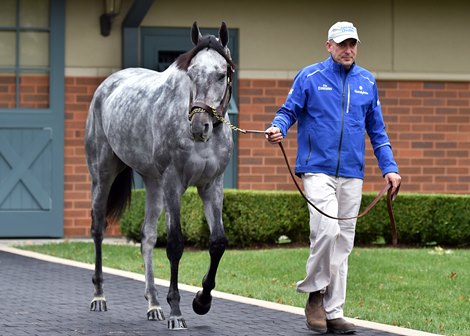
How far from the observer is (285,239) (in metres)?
14.4

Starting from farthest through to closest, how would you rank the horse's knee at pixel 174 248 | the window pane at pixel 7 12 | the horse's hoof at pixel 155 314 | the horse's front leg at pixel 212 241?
the window pane at pixel 7 12 → the horse's hoof at pixel 155 314 → the horse's knee at pixel 174 248 → the horse's front leg at pixel 212 241

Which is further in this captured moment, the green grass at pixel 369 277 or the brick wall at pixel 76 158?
the brick wall at pixel 76 158

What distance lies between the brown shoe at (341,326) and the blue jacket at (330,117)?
92cm

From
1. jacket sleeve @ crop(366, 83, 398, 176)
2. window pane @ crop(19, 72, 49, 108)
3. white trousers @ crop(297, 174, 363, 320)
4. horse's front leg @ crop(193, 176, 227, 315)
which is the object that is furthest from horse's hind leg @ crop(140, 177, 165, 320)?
window pane @ crop(19, 72, 49, 108)

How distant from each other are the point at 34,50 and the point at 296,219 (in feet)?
13.9

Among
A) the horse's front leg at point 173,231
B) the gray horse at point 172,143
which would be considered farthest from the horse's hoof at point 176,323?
the horse's front leg at point 173,231

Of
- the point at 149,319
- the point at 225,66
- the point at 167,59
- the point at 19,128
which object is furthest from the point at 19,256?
the point at 225,66

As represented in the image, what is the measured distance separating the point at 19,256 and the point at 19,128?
8.95ft

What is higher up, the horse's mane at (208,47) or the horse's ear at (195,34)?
the horse's ear at (195,34)

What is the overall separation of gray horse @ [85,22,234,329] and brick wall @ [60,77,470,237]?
6334 millimetres

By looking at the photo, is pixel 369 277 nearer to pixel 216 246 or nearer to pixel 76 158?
pixel 216 246

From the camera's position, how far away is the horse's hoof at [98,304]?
909 cm

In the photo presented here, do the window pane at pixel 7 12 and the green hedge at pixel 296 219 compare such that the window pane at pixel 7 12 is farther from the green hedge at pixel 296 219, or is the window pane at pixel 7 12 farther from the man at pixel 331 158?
the man at pixel 331 158

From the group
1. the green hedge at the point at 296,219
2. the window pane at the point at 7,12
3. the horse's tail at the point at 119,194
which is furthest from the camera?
the window pane at the point at 7,12
